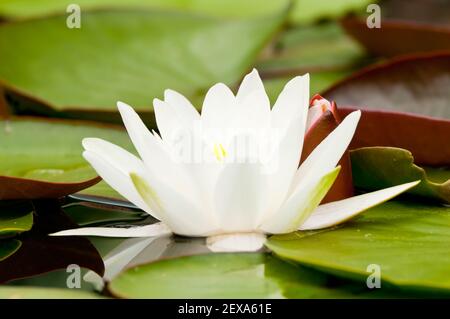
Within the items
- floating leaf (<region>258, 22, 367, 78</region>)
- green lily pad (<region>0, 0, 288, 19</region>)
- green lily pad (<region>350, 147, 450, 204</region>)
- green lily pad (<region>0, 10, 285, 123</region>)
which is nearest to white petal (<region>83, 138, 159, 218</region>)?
green lily pad (<region>350, 147, 450, 204</region>)

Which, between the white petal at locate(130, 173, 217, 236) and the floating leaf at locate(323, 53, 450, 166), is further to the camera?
the floating leaf at locate(323, 53, 450, 166)

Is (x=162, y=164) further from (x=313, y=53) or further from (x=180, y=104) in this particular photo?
(x=313, y=53)

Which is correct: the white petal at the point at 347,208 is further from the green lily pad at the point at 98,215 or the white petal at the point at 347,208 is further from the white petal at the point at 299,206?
the green lily pad at the point at 98,215

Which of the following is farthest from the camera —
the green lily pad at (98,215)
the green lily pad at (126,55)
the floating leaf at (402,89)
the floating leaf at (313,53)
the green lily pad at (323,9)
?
the green lily pad at (323,9)

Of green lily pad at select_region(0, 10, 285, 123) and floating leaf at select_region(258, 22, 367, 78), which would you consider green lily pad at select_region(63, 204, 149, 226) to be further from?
floating leaf at select_region(258, 22, 367, 78)

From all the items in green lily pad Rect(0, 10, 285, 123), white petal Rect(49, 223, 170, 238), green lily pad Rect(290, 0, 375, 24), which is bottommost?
white petal Rect(49, 223, 170, 238)

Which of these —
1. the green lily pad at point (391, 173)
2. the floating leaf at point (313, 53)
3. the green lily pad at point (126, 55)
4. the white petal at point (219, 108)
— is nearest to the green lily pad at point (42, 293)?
the white petal at point (219, 108)
